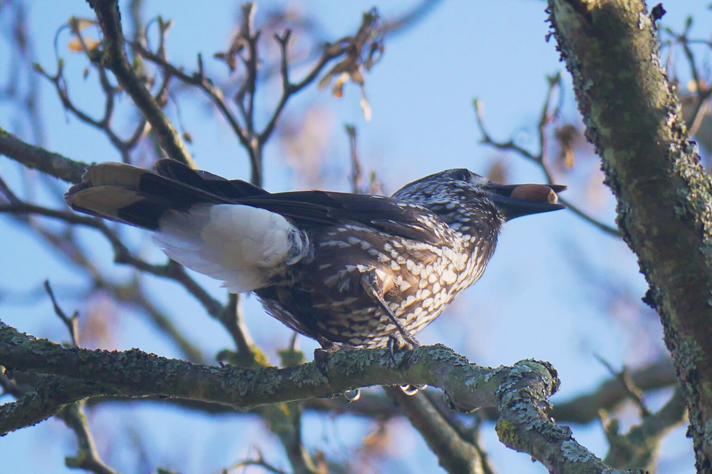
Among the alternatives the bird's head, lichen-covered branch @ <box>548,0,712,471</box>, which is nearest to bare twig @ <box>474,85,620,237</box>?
the bird's head

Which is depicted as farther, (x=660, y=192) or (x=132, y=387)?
(x=132, y=387)

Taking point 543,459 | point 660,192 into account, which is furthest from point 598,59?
point 543,459

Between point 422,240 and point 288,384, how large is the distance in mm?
1286

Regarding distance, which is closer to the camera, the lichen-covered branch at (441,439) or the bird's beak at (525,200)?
the lichen-covered branch at (441,439)

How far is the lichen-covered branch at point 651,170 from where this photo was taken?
259 cm

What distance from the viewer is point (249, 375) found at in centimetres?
330

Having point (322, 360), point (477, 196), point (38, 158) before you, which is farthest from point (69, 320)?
point (477, 196)

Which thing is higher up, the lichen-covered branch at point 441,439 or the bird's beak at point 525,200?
the bird's beak at point 525,200

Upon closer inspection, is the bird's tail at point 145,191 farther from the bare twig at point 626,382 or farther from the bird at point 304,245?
the bare twig at point 626,382

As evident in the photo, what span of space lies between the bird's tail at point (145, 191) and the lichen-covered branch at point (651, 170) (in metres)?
1.73

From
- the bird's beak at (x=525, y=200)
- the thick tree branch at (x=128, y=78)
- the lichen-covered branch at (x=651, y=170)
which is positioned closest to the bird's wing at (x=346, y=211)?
the thick tree branch at (x=128, y=78)

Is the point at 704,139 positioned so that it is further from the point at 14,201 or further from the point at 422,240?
the point at 14,201

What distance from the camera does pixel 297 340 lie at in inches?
199

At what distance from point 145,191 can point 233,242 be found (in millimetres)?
425
